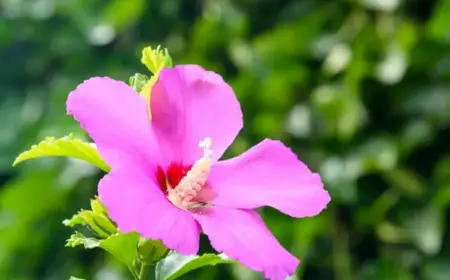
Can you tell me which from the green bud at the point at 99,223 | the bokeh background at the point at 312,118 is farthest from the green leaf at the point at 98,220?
the bokeh background at the point at 312,118

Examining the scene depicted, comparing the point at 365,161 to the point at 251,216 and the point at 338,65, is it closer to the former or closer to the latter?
the point at 338,65

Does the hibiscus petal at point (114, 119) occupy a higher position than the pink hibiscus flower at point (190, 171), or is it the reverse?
the hibiscus petal at point (114, 119)

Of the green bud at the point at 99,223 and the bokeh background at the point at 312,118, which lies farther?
the bokeh background at the point at 312,118

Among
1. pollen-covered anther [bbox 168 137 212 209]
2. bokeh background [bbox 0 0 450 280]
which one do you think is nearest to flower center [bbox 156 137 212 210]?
pollen-covered anther [bbox 168 137 212 209]

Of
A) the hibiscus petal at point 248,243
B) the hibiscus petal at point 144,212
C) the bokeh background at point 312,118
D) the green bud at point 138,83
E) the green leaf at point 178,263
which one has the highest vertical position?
the green bud at point 138,83

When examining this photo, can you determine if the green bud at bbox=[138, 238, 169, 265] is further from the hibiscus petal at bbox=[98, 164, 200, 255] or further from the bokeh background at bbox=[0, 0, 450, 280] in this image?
the bokeh background at bbox=[0, 0, 450, 280]

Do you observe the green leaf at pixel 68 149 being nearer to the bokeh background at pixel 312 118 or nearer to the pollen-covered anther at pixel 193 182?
the pollen-covered anther at pixel 193 182

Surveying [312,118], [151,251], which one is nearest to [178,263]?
[151,251]

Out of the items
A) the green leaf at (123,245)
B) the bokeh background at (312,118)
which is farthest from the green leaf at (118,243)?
the bokeh background at (312,118)
